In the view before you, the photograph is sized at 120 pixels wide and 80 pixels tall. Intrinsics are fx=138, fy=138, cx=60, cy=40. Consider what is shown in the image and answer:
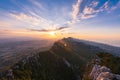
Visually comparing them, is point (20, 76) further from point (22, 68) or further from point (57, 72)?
point (57, 72)

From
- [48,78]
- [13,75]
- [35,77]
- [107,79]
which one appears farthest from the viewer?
[48,78]

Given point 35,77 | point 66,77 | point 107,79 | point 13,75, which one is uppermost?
point 107,79

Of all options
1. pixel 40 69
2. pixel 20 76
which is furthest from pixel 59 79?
pixel 20 76

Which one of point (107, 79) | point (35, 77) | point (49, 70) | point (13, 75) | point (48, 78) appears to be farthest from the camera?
point (49, 70)

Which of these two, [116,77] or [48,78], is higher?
[116,77]

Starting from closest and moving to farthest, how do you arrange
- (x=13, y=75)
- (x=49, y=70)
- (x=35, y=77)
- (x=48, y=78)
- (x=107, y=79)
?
(x=107, y=79), (x=13, y=75), (x=35, y=77), (x=48, y=78), (x=49, y=70)

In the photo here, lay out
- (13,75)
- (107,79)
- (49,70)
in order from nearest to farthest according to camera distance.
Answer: (107,79) < (13,75) < (49,70)

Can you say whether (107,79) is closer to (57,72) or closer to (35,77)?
(35,77)

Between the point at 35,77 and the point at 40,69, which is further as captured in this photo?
the point at 40,69

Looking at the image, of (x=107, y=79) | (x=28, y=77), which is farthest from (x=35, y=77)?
(x=107, y=79)
